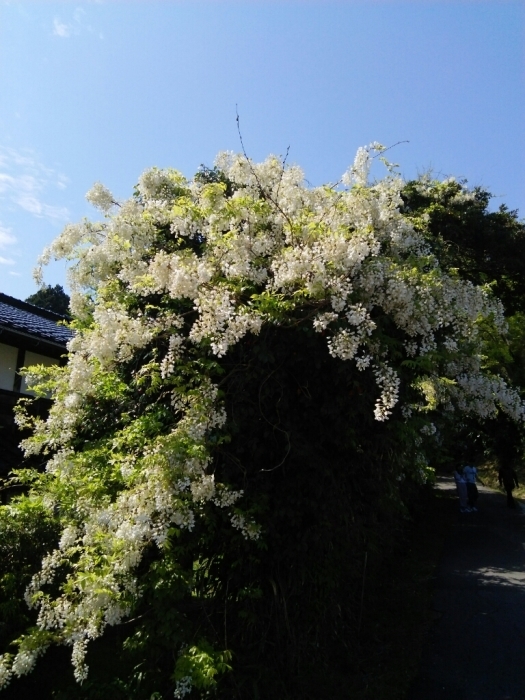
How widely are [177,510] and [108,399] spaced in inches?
71.8

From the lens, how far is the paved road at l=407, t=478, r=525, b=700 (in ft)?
17.1

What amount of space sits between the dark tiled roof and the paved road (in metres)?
7.26

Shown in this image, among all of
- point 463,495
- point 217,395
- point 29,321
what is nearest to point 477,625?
point 217,395

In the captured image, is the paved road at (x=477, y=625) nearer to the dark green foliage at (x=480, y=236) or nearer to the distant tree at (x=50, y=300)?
the dark green foliage at (x=480, y=236)

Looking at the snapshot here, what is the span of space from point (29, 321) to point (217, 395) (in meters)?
7.89

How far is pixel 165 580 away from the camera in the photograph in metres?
4.00

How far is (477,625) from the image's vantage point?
6.77 m

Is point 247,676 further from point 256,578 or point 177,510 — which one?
point 177,510

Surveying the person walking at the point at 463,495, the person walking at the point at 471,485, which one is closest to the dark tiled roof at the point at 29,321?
the person walking at the point at 471,485

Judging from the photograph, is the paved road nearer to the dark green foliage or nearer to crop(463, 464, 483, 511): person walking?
the dark green foliage

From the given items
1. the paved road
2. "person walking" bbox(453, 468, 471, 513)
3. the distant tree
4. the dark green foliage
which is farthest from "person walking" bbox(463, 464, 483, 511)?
the distant tree

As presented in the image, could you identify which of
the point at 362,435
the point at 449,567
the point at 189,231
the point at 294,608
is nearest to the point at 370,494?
the point at 362,435

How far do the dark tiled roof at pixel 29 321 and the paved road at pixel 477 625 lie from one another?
726 cm

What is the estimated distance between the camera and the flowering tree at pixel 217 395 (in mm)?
3975
